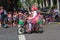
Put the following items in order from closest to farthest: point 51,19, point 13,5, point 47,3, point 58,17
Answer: point 51,19 → point 58,17 → point 13,5 → point 47,3

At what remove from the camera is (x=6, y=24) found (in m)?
19.9

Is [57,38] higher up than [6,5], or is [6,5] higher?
[6,5]

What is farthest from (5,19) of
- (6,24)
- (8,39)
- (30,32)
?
(8,39)

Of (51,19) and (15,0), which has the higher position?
(15,0)

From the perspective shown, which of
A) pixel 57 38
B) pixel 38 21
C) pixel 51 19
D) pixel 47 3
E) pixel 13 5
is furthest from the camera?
pixel 47 3

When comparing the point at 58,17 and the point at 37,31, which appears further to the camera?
the point at 58,17

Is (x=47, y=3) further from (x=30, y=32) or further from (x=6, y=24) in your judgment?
(x=30, y=32)

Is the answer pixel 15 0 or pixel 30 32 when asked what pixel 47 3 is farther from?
pixel 30 32

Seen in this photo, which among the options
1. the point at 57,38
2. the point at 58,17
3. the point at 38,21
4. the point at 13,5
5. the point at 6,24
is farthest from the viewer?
the point at 13,5

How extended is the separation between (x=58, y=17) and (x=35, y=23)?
436 inches

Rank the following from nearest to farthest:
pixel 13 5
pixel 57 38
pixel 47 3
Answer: pixel 57 38, pixel 13 5, pixel 47 3

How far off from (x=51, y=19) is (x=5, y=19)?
574 cm

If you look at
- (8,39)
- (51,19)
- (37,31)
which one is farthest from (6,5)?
(8,39)

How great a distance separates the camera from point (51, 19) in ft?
80.5
